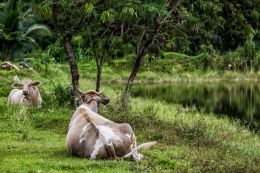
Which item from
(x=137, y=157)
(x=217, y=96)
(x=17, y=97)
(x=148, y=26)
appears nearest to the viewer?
(x=137, y=157)

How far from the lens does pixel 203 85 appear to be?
107 feet

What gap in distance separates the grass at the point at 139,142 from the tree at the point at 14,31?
17.4 metres

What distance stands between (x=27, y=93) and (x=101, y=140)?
7.21 metres

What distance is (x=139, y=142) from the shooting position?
11.4 metres

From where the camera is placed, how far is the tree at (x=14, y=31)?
33656 millimetres

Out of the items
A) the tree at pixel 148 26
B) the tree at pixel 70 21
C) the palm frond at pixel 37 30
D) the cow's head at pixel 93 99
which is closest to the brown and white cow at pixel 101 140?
the cow's head at pixel 93 99

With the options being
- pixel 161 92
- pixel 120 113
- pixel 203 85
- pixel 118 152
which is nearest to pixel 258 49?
pixel 203 85

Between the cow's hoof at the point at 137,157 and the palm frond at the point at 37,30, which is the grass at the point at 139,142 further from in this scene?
the palm frond at the point at 37,30

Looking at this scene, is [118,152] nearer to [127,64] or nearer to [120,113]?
[120,113]

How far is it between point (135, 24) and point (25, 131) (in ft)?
18.2

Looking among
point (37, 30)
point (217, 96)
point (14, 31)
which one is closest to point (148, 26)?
point (217, 96)

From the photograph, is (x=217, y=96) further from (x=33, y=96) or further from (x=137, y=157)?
(x=137, y=157)

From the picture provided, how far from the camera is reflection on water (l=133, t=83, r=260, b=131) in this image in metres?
20.8

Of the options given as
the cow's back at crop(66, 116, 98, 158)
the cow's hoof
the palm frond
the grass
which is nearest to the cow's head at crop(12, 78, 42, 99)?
the grass
